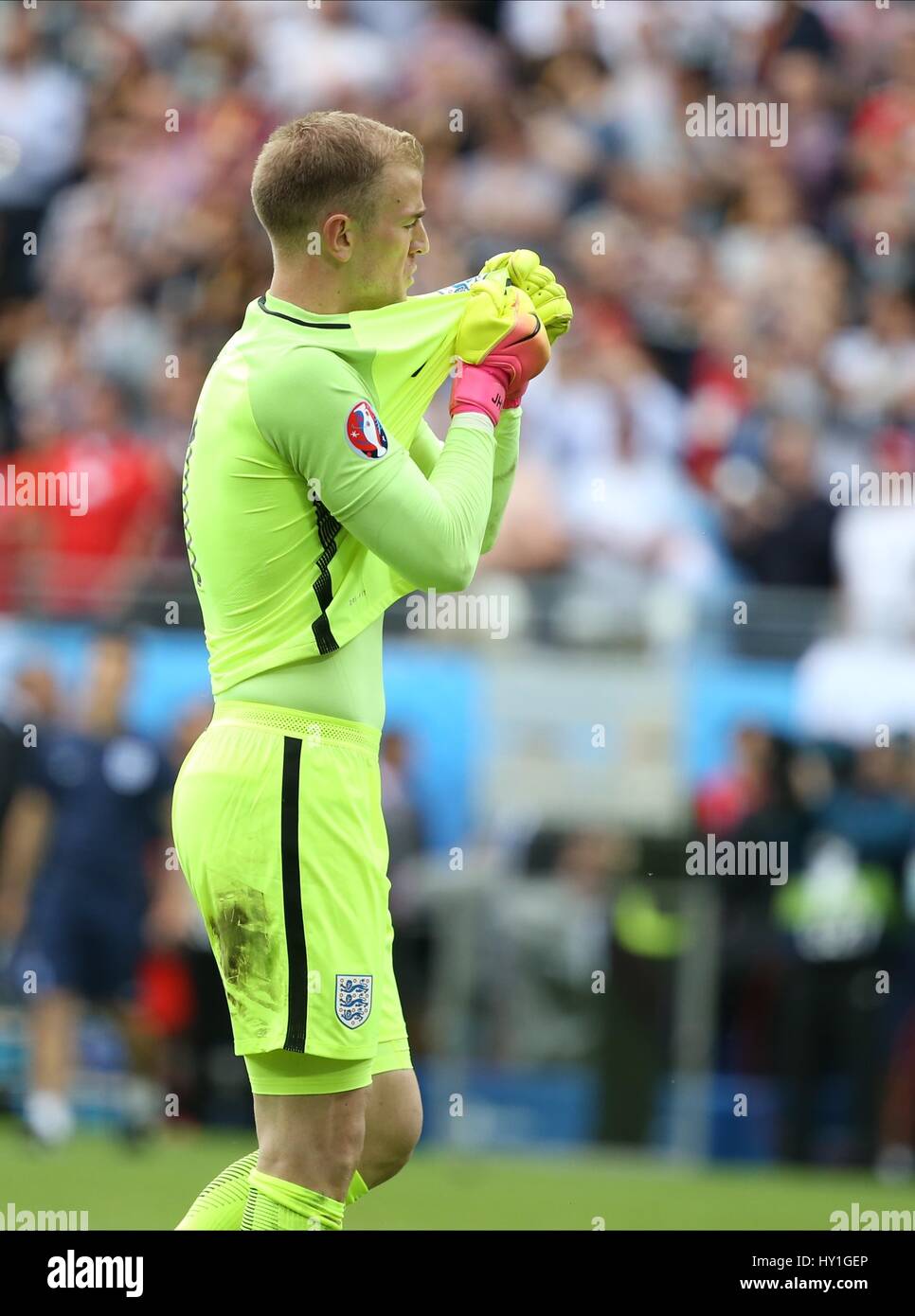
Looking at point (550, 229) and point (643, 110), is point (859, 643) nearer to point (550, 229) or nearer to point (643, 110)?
point (550, 229)

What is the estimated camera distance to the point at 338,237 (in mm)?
3752

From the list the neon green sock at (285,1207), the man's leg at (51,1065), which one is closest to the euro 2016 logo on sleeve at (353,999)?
the neon green sock at (285,1207)

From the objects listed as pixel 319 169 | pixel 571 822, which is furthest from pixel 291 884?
pixel 571 822

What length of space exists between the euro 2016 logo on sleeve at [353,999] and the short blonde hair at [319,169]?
4.23ft

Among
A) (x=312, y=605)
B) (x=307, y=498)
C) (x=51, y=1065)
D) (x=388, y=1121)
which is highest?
(x=307, y=498)

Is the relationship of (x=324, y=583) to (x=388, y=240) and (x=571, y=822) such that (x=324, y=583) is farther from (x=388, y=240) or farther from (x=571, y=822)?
(x=571, y=822)

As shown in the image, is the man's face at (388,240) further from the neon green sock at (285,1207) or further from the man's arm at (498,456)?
the neon green sock at (285,1207)

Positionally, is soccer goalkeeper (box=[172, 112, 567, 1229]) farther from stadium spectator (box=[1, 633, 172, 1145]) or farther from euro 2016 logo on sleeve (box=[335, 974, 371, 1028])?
stadium spectator (box=[1, 633, 172, 1145])

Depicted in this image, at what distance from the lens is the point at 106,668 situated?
9414 mm

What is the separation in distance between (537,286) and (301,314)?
1.85ft

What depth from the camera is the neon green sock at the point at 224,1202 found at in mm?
3746

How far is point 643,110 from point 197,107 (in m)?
2.69

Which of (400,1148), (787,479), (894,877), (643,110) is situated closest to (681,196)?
(643,110)

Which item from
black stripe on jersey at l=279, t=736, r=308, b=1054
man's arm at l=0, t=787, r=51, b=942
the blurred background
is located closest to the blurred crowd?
the blurred background
